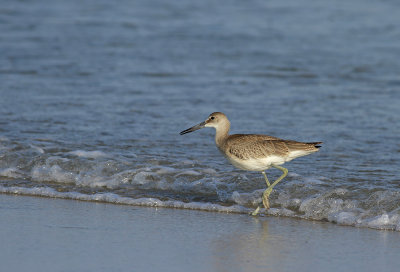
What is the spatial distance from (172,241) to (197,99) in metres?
6.17

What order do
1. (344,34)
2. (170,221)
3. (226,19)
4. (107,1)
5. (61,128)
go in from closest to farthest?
(170,221)
(61,128)
(344,34)
(226,19)
(107,1)

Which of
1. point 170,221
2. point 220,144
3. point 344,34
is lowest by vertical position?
point 170,221

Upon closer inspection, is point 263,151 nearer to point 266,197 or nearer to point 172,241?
point 266,197

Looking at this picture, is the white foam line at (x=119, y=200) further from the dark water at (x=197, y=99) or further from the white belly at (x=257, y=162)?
the white belly at (x=257, y=162)

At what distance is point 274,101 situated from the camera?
1148 cm

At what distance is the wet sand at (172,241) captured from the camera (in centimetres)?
506

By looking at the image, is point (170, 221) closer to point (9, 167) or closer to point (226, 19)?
point (9, 167)

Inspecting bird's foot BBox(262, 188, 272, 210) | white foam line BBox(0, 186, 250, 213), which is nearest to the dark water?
white foam line BBox(0, 186, 250, 213)

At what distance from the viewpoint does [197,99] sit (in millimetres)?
11625

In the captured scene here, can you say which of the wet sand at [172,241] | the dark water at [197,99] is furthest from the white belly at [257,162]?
the wet sand at [172,241]

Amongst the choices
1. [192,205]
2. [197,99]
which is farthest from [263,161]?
[197,99]

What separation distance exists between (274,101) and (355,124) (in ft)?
5.60

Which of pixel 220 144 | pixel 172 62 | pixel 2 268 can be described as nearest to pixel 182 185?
pixel 220 144

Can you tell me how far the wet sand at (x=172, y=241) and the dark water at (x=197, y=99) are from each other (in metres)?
0.39
